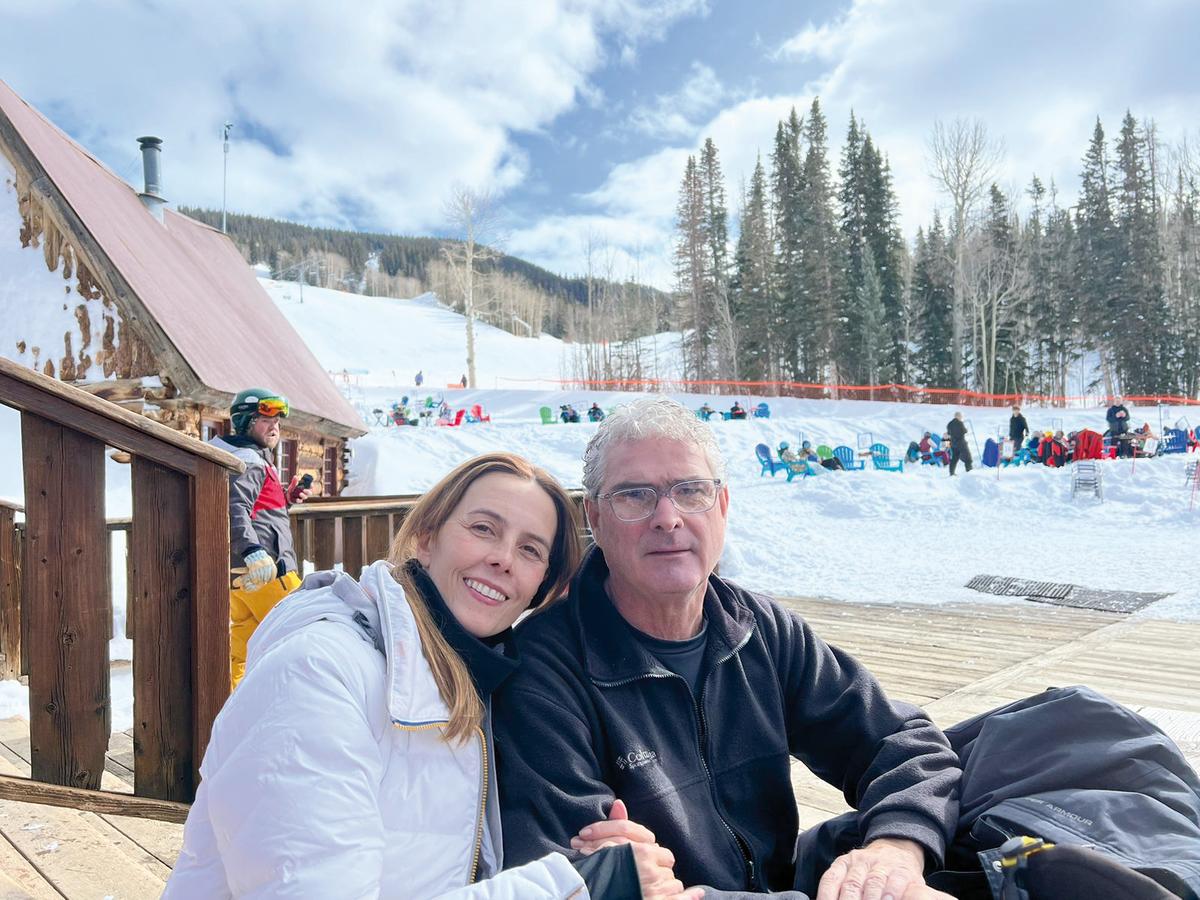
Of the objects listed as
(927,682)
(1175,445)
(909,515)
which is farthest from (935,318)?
(927,682)

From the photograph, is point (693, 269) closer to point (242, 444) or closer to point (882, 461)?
point (882, 461)

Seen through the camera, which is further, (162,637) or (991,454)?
(991,454)

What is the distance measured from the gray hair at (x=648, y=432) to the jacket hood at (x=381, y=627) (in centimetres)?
59

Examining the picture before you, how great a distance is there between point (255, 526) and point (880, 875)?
3.64 m

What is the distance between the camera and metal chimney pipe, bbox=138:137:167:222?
12.8m

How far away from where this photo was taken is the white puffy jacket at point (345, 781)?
107 centimetres

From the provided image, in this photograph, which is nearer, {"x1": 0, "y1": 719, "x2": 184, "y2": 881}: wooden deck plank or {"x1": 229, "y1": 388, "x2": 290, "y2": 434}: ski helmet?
{"x1": 0, "y1": 719, "x2": 184, "y2": 881}: wooden deck plank

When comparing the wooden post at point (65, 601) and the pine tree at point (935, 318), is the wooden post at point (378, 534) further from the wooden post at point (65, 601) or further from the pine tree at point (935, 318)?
the pine tree at point (935, 318)

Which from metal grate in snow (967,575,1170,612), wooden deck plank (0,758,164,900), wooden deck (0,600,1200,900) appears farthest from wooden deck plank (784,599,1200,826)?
wooden deck plank (0,758,164,900)

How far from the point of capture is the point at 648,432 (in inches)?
71.1

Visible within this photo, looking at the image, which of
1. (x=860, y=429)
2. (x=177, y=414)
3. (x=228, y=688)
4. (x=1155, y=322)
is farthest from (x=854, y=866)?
(x=1155, y=322)

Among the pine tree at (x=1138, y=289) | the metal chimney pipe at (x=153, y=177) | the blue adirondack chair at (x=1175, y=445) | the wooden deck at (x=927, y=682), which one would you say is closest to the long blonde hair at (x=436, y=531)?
the wooden deck at (x=927, y=682)

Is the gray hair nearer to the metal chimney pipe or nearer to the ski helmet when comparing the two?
the ski helmet

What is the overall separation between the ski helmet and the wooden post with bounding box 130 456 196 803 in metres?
2.33
